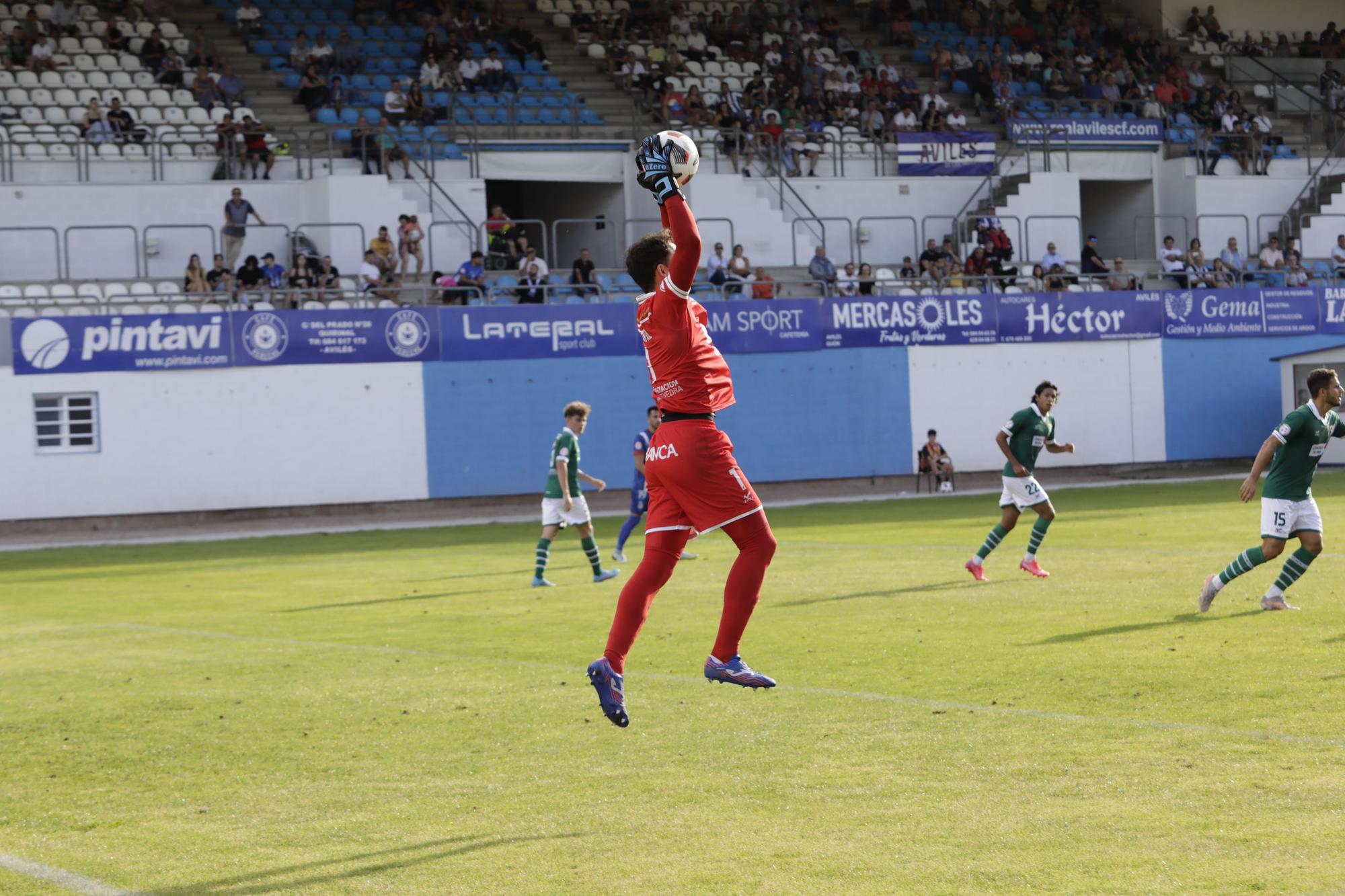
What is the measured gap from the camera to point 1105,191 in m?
46.3

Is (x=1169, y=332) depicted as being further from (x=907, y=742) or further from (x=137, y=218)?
(x=907, y=742)

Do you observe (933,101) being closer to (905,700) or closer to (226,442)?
(226,442)

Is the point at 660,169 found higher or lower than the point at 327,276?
lower

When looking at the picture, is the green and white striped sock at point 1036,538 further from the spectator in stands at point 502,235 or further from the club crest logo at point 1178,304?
the club crest logo at point 1178,304

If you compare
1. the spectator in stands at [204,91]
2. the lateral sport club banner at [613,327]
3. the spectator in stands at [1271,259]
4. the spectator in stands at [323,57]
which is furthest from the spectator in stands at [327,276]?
the spectator in stands at [1271,259]

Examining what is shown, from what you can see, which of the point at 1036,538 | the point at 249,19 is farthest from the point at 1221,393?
the point at 249,19

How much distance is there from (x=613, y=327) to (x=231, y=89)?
38.3 ft

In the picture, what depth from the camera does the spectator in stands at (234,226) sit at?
3453 cm

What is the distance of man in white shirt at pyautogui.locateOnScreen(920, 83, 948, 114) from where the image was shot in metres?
44.1

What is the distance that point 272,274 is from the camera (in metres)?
33.8

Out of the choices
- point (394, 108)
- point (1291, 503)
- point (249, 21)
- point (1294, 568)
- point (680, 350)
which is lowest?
point (1294, 568)

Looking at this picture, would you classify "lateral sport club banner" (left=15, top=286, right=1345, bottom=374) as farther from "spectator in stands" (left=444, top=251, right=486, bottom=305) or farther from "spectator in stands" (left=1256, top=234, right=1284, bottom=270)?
"spectator in stands" (left=1256, top=234, right=1284, bottom=270)

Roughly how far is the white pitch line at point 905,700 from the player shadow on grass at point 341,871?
11.8 feet

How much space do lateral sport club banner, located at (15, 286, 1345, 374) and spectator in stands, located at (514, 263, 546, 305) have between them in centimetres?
83
